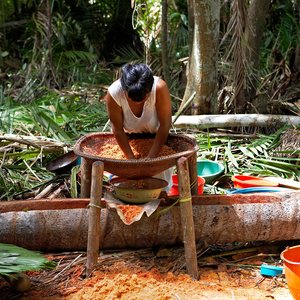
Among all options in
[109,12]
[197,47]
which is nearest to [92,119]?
[197,47]

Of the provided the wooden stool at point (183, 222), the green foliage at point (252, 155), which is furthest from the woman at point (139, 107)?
the green foliage at point (252, 155)

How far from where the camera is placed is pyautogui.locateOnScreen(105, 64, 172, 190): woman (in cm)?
369

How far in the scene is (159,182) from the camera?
392cm

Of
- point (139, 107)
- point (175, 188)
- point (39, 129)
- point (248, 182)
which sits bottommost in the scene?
point (175, 188)

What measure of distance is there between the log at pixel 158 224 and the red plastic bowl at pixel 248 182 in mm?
782

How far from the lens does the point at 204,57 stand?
255 inches

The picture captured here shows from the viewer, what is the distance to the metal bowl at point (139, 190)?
3.79 metres

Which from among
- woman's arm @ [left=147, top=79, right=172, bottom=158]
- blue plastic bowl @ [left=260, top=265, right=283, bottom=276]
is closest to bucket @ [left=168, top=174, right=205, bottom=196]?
woman's arm @ [left=147, top=79, right=172, bottom=158]

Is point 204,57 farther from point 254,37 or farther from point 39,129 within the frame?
point 39,129

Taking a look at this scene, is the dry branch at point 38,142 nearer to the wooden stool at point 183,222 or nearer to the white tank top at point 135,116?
the white tank top at point 135,116

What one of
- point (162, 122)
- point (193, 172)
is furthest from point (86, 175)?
point (193, 172)

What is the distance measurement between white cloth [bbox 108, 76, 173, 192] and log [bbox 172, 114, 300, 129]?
2.02 m

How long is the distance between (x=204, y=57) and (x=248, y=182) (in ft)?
6.88

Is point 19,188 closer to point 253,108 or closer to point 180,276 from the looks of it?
point 180,276
